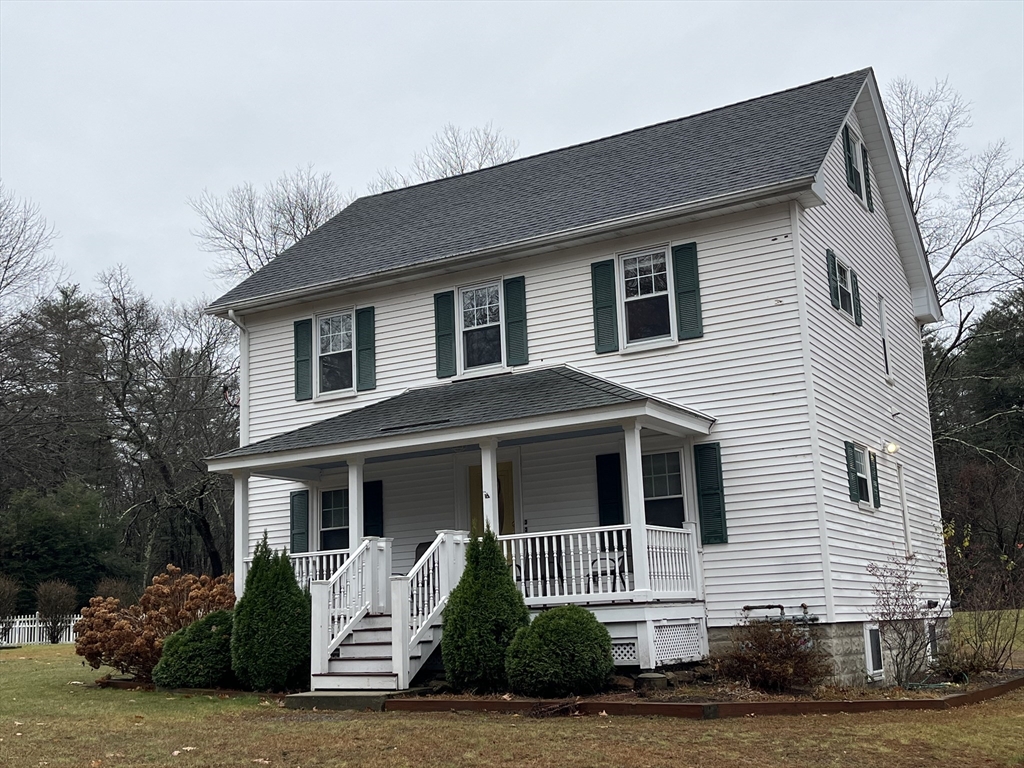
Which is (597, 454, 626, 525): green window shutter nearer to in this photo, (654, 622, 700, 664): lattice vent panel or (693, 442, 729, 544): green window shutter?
(693, 442, 729, 544): green window shutter

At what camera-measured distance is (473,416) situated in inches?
529

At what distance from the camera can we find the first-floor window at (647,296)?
1442cm

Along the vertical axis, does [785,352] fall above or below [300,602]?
above

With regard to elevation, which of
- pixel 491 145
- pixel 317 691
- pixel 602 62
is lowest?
pixel 317 691

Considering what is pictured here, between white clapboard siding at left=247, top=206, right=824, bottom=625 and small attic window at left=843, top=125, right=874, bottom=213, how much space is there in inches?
145

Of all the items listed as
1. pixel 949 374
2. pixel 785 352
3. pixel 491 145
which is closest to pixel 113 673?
pixel 785 352

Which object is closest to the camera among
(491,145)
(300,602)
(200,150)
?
(300,602)

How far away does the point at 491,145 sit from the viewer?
38125 mm

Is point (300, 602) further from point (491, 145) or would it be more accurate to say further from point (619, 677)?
point (491, 145)

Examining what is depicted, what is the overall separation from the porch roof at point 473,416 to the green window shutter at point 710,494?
0.32 meters

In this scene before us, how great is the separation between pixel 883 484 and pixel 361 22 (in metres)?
15.7

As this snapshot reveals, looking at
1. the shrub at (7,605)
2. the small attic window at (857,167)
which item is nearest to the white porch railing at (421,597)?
the small attic window at (857,167)

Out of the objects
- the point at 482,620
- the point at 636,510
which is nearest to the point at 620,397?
the point at 636,510

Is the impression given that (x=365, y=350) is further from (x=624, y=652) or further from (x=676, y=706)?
(x=676, y=706)
